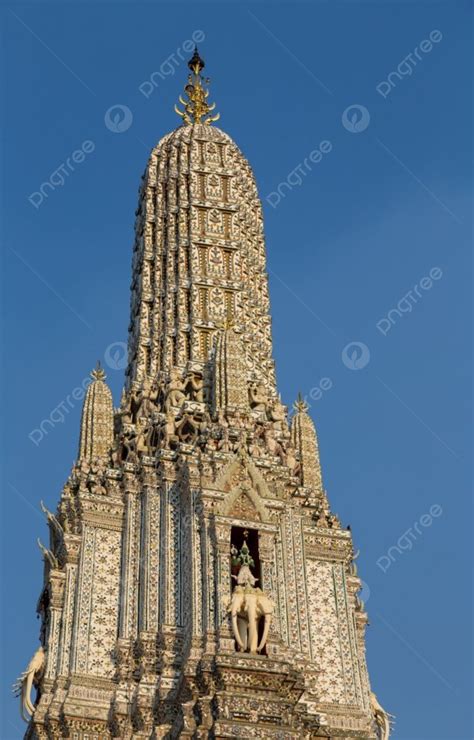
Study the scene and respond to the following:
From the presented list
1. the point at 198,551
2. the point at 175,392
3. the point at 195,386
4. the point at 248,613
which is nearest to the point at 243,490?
the point at 198,551

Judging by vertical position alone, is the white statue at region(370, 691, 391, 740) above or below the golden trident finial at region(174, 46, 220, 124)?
below

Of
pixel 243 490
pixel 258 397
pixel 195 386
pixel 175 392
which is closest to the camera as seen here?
pixel 243 490

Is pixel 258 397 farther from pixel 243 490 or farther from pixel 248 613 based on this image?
pixel 248 613

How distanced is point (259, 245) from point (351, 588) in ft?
47.6

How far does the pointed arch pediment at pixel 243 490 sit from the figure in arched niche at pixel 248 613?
2451 millimetres

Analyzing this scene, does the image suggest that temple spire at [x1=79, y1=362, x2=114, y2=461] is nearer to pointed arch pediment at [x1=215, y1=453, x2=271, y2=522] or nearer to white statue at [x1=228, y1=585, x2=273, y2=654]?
pointed arch pediment at [x1=215, y1=453, x2=271, y2=522]

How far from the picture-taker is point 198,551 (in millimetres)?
39000

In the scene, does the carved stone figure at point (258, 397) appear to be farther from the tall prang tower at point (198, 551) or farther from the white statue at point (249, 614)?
the white statue at point (249, 614)

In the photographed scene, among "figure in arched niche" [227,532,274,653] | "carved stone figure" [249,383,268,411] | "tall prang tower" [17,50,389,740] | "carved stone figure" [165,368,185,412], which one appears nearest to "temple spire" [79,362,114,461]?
"tall prang tower" [17,50,389,740]

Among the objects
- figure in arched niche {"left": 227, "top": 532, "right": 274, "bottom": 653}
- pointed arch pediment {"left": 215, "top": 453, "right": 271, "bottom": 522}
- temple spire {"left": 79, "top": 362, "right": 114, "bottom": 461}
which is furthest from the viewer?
temple spire {"left": 79, "top": 362, "right": 114, "bottom": 461}

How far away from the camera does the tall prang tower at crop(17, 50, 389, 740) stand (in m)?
36.6

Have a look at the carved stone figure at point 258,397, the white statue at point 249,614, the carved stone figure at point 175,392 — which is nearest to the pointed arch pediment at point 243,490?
the white statue at point 249,614

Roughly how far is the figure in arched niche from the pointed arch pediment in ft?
8.04

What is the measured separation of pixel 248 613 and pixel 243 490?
4311 millimetres
